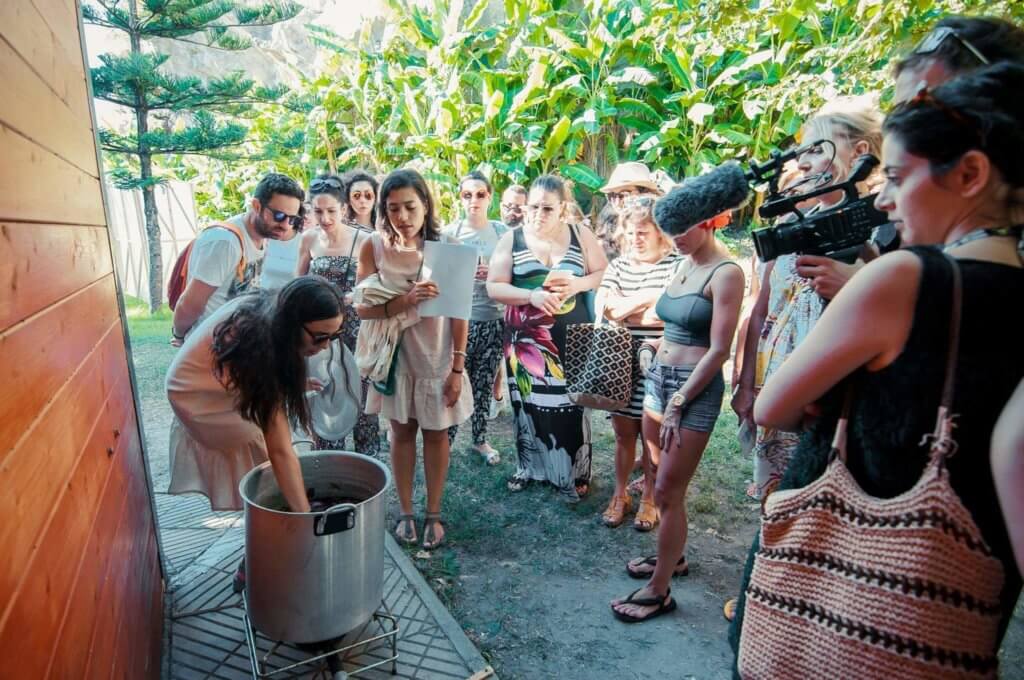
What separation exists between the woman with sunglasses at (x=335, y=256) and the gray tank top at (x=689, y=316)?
6.43 feet

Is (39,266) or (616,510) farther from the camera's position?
(616,510)

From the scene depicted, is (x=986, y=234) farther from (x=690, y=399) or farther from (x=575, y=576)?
(x=575, y=576)

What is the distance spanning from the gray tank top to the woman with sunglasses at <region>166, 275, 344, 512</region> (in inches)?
55.3

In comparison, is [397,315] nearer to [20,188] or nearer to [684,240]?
[684,240]

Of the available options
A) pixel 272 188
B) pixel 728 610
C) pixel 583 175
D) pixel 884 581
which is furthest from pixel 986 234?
pixel 583 175

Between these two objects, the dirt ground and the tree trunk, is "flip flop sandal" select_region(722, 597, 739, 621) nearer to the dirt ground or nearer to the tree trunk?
the dirt ground

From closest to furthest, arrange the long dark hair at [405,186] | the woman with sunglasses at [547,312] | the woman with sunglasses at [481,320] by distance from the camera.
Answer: the long dark hair at [405,186] < the woman with sunglasses at [547,312] < the woman with sunglasses at [481,320]

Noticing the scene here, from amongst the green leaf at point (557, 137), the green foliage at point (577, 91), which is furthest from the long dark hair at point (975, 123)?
the green leaf at point (557, 137)

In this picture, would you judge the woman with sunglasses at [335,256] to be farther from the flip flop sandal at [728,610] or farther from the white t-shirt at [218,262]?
the flip flop sandal at [728,610]

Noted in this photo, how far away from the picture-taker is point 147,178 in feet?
32.3

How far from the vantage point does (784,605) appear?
1.05 m

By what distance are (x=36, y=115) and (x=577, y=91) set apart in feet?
26.8

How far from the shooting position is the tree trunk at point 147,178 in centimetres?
940

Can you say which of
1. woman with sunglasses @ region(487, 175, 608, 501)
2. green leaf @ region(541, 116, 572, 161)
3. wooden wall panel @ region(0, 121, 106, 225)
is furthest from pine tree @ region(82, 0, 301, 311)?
wooden wall panel @ region(0, 121, 106, 225)
